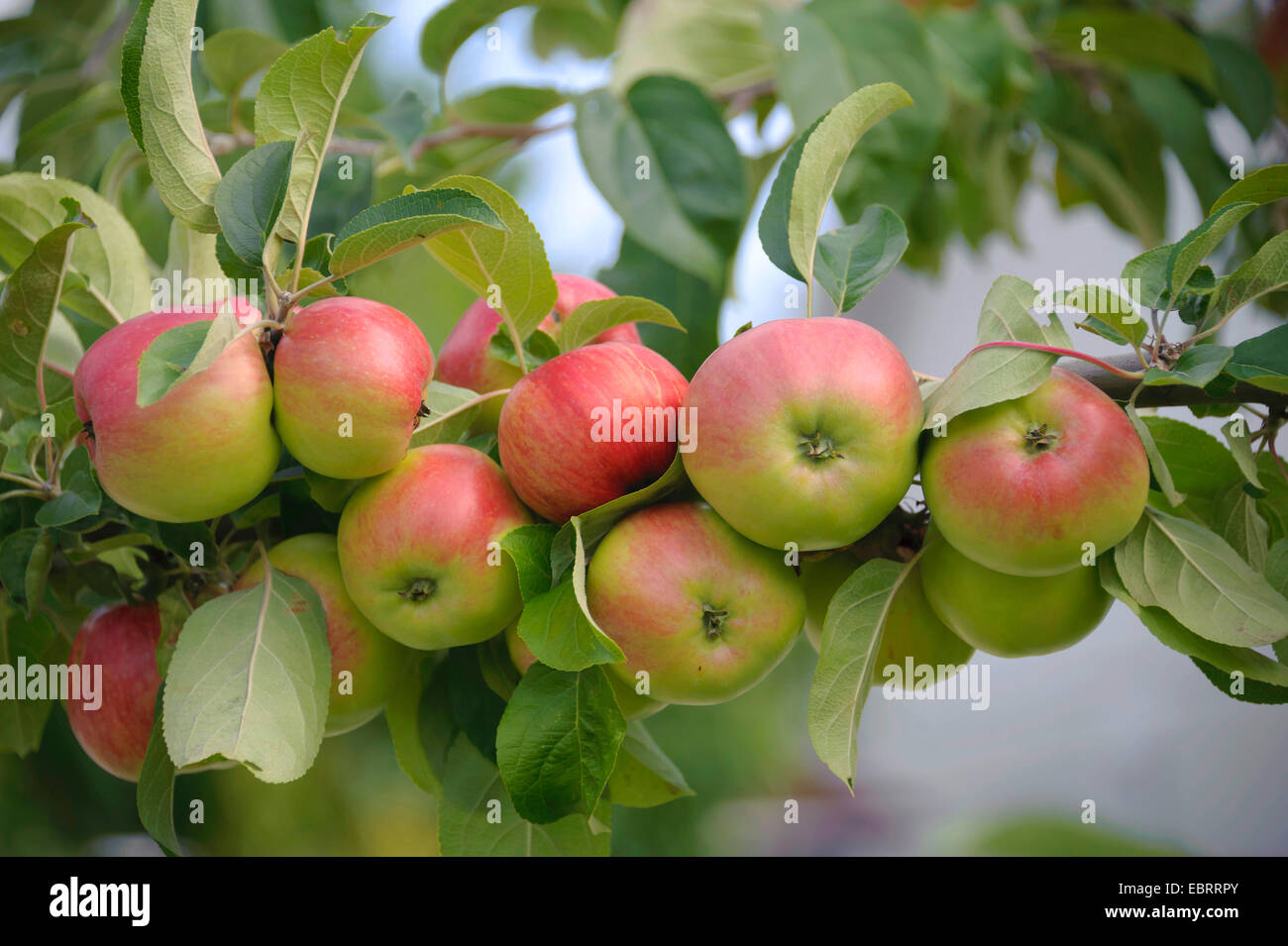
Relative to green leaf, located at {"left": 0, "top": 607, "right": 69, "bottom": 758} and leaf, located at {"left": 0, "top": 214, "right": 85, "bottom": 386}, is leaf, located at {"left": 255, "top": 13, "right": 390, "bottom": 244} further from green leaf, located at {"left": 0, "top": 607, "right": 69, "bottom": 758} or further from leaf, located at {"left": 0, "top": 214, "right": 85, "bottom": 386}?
green leaf, located at {"left": 0, "top": 607, "right": 69, "bottom": 758}

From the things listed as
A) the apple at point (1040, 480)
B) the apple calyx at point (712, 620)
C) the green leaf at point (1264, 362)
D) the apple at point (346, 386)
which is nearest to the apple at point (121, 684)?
the apple at point (346, 386)

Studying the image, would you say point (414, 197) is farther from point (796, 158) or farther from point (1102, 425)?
point (1102, 425)

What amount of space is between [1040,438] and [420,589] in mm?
242

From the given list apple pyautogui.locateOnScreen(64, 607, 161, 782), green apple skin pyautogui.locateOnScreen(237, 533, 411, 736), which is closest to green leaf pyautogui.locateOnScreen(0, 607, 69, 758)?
apple pyautogui.locateOnScreen(64, 607, 161, 782)

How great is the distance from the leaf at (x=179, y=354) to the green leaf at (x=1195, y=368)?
33 centimetres

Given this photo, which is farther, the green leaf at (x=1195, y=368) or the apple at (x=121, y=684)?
the apple at (x=121, y=684)

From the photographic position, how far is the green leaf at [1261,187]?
1.19ft

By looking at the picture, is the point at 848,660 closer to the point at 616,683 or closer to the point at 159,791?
the point at 616,683

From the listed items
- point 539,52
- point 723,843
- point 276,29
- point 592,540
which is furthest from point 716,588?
point 723,843

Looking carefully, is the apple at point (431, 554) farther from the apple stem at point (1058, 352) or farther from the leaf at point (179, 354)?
the apple stem at point (1058, 352)

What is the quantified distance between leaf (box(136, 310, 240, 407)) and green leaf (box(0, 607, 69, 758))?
254 mm

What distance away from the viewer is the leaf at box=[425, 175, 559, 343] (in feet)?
1.25

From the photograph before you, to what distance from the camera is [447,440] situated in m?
0.43

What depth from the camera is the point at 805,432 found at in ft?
1.13
